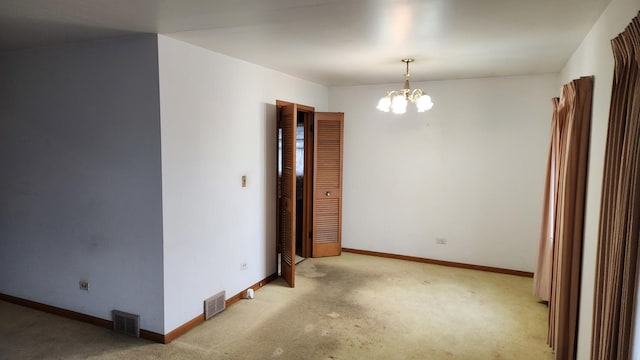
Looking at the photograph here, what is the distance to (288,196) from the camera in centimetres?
455

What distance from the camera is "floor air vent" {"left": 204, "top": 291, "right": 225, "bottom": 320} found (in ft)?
11.9

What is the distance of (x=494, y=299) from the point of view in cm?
424

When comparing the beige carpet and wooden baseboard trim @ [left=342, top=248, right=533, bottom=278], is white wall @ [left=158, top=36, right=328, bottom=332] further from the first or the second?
wooden baseboard trim @ [left=342, top=248, right=533, bottom=278]

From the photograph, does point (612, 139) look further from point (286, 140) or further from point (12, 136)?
point (12, 136)

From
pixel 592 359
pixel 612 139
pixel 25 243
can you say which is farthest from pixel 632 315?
pixel 25 243

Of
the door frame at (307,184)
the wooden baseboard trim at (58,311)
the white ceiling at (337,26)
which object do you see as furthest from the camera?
the door frame at (307,184)

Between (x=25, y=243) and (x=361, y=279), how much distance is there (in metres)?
3.61

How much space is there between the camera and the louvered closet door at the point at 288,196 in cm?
439

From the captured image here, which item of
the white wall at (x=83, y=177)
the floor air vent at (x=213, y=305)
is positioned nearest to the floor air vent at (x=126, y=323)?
the white wall at (x=83, y=177)

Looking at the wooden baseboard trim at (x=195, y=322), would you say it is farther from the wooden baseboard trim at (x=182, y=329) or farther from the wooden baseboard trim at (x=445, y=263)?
the wooden baseboard trim at (x=445, y=263)

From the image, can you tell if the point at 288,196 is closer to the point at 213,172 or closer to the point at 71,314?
the point at 213,172

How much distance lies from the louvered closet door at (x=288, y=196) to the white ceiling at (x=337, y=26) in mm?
749

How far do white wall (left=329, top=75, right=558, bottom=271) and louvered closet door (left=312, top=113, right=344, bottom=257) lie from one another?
0.21 metres

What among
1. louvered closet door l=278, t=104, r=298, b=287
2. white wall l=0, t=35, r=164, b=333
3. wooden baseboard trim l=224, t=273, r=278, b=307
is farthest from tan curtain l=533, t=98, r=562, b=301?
white wall l=0, t=35, r=164, b=333
